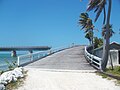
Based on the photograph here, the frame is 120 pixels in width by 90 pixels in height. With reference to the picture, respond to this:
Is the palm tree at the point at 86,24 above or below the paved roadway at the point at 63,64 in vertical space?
above

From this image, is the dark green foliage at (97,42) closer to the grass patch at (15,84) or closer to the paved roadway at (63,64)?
the paved roadway at (63,64)

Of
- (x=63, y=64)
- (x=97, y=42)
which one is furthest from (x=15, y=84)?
(x=97, y=42)

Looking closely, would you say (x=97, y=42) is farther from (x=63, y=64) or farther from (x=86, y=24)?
(x=63, y=64)

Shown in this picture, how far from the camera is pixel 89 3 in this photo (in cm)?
A: 2569

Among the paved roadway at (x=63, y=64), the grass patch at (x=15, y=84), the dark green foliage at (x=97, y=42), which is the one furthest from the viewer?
the dark green foliage at (x=97, y=42)

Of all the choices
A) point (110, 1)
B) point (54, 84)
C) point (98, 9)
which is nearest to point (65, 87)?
point (54, 84)

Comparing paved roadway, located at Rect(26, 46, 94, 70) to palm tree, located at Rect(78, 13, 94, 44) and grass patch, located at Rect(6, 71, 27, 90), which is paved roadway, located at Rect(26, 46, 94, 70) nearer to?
grass patch, located at Rect(6, 71, 27, 90)

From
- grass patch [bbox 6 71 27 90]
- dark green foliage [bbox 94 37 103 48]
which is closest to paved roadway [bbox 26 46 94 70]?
grass patch [bbox 6 71 27 90]

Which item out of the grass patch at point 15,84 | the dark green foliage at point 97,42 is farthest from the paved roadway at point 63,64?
the dark green foliage at point 97,42

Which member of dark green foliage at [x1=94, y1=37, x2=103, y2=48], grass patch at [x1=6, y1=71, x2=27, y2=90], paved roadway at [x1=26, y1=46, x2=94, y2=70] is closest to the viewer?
grass patch at [x1=6, y1=71, x2=27, y2=90]

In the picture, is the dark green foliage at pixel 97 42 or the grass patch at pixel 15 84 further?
the dark green foliage at pixel 97 42

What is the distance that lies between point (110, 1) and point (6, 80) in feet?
40.6

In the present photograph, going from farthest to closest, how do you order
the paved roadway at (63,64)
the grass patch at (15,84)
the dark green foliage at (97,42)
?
the dark green foliage at (97,42)
the paved roadway at (63,64)
the grass patch at (15,84)

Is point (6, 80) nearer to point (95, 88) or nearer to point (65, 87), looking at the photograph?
point (65, 87)
